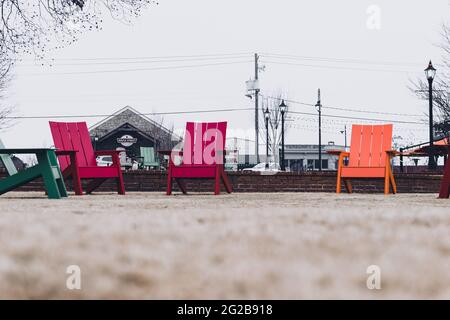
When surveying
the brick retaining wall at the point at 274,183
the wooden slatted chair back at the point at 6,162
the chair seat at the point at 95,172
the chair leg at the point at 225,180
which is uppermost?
the wooden slatted chair back at the point at 6,162

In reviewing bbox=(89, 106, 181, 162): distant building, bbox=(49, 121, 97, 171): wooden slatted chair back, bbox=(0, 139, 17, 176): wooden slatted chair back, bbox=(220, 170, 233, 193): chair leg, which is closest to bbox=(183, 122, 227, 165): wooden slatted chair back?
bbox=(220, 170, 233, 193): chair leg

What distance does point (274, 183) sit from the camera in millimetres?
12391

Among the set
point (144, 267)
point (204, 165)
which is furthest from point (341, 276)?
point (204, 165)

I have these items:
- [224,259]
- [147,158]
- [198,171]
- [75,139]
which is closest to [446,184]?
[198,171]

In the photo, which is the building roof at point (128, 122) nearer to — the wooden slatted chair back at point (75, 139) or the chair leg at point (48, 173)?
the wooden slatted chair back at point (75, 139)

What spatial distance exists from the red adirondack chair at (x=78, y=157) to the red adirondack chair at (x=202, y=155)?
909 mm

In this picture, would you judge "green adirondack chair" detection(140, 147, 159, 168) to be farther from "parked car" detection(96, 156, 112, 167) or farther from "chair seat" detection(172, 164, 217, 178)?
"chair seat" detection(172, 164, 217, 178)

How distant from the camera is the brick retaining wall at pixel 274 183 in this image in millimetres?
12328

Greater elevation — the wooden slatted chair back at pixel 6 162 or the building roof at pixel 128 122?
the building roof at pixel 128 122

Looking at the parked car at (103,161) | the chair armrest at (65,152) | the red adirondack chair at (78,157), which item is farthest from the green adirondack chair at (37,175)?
the parked car at (103,161)

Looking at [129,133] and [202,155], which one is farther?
[129,133]

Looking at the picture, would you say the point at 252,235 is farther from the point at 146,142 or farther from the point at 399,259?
the point at 146,142

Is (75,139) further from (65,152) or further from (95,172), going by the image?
(65,152)

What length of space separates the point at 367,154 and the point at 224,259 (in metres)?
8.71
